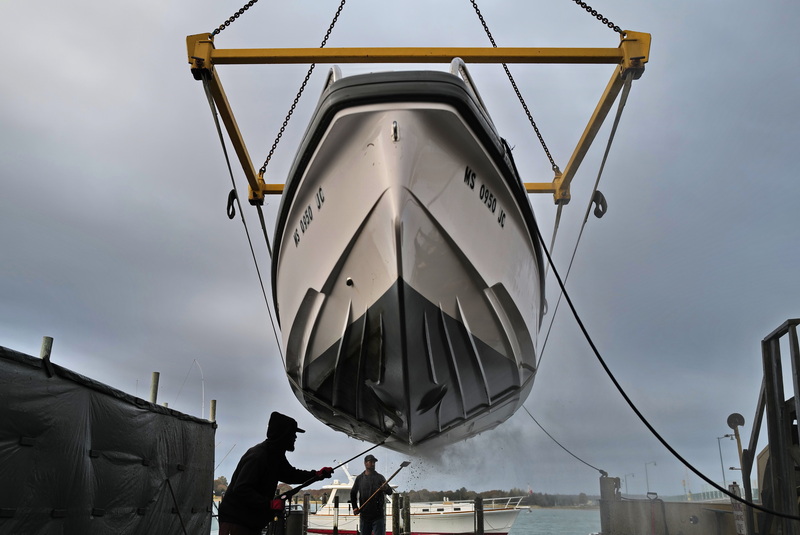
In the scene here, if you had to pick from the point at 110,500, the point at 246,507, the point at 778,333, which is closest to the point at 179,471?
the point at 110,500

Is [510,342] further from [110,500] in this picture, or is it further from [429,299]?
[110,500]

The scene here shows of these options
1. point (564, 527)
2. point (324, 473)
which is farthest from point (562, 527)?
point (324, 473)

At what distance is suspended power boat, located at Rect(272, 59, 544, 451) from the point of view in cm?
419

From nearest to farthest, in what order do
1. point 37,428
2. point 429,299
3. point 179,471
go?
point 37,428, point 429,299, point 179,471

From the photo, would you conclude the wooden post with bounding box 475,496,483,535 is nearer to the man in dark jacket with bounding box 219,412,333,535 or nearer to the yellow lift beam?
the man in dark jacket with bounding box 219,412,333,535

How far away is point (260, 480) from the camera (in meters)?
3.90

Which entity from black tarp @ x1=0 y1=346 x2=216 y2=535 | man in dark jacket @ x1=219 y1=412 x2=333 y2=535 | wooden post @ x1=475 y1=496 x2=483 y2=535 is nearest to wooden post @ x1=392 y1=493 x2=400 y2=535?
wooden post @ x1=475 y1=496 x2=483 y2=535

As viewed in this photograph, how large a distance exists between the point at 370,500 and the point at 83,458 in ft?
11.3

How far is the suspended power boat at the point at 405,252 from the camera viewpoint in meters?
4.19

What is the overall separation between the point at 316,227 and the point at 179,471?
270 centimetres

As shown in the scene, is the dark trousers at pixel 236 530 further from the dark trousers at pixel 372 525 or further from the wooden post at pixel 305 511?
the wooden post at pixel 305 511

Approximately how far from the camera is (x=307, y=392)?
617cm

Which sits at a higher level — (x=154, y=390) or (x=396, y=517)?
(x=154, y=390)

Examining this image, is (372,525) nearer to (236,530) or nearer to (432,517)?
(236,530)
